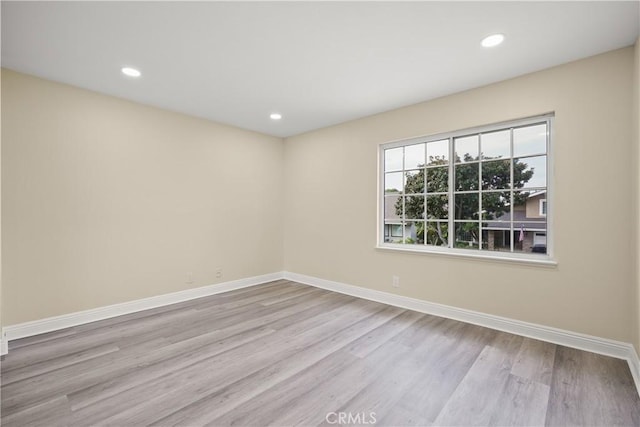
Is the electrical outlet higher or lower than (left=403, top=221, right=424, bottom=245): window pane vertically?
lower

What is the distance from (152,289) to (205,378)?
2053 millimetres

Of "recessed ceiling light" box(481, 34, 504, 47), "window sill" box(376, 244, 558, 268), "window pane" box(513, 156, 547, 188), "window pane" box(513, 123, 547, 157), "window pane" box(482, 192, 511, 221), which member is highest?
"recessed ceiling light" box(481, 34, 504, 47)

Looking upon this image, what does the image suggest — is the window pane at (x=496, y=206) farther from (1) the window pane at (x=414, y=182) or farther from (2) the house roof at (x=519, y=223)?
(1) the window pane at (x=414, y=182)

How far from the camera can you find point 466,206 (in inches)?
131

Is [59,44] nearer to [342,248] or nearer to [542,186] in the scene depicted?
[342,248]

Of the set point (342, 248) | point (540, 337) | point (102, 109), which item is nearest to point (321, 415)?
point (540, 337)

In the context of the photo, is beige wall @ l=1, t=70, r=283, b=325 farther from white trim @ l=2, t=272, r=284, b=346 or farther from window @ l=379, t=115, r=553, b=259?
window @ l=379, t=115, r=553, b=259

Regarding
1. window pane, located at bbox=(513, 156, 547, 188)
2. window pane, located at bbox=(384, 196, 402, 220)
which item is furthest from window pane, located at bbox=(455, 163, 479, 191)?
window pane, located at bbox=(384, 196, 402, 220)

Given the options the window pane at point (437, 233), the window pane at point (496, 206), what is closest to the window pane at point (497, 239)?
the window pane at point (496, 206)

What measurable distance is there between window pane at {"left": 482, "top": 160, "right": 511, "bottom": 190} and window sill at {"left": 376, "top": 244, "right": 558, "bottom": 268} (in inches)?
28.5

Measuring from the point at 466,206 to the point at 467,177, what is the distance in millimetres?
334

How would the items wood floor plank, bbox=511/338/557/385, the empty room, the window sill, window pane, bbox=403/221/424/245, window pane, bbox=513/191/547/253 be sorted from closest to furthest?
1. the empty room
2. wood floor plank, bbox=511/338/557/385
3. the window sill
4. window pane, bbox=513/191/547/253
5. window pane, bbox=403/221/424/245

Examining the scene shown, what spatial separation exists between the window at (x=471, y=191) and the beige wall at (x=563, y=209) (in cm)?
16

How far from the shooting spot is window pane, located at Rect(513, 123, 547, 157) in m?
2.86
